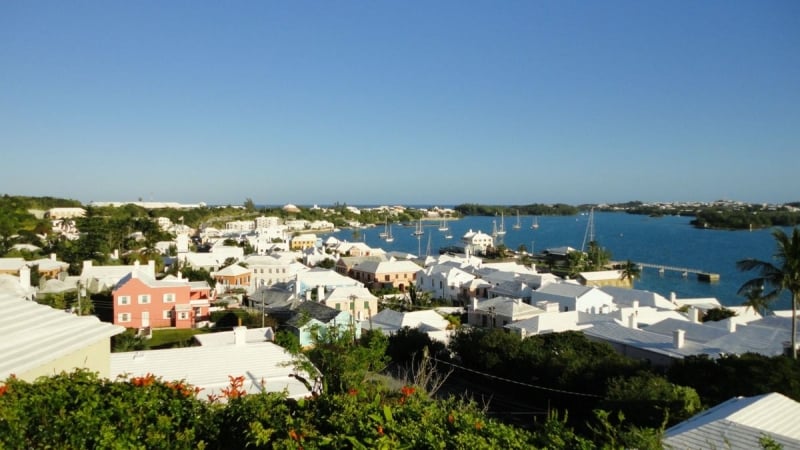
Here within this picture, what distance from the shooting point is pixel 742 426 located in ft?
25.0

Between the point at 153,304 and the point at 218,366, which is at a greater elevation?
the point at 218,366

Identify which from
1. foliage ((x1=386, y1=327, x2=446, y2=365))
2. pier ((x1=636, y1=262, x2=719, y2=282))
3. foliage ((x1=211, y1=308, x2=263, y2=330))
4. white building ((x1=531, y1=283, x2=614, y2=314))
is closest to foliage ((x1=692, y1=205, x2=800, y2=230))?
pier ((x1=636, y1=262, x2=719, y2=282))

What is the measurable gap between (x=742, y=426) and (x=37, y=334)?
28.0 feet

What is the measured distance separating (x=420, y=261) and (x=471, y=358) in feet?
135

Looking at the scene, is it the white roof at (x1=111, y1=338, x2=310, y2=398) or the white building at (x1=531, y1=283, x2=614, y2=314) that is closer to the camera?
the white roof at (x1=111, y1=338, x2=310, y2=398)

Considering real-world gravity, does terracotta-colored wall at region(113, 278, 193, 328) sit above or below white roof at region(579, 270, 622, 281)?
above

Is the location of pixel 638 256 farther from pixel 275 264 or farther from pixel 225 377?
pixel 225 377

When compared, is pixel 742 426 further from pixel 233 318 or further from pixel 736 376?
pixel 233 318

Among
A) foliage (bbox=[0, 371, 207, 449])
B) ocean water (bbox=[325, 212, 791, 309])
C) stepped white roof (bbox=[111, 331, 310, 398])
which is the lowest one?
ocean water (bbox=[325, 212, 791, 309])

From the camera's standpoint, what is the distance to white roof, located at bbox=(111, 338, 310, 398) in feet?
33.8

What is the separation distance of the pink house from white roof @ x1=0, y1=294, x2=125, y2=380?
24.2 metres

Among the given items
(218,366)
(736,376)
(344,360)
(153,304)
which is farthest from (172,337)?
(736,376)

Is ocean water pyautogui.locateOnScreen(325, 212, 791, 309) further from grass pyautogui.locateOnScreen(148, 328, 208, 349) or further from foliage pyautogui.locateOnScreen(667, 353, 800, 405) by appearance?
grass pyautogui.locateOnScreen(148, 328, 208, 349)

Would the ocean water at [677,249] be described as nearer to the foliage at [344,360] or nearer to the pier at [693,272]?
the pier at [693,272]
